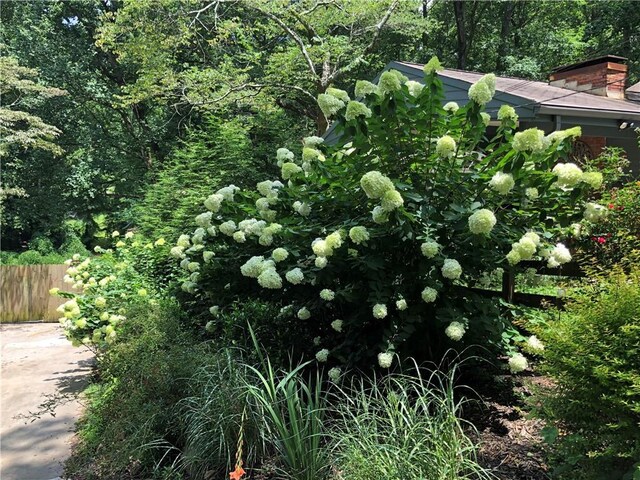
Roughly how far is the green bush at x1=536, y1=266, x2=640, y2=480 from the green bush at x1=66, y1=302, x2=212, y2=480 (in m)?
2.19

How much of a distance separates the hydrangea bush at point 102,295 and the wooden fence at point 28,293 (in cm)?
800

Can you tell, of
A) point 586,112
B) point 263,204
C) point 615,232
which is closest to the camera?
point 615,232

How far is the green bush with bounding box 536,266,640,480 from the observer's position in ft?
6.15

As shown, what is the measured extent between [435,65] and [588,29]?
18.9 meters

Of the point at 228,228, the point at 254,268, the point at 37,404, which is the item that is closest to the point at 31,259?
the point at 37,404

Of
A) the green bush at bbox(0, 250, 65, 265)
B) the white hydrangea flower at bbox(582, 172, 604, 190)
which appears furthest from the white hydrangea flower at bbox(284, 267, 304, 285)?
the green bush at bbox(0, 250, 65, 265)

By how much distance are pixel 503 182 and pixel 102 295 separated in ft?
14.1

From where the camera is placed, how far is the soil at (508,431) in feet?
8.14

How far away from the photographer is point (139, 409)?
3.21m

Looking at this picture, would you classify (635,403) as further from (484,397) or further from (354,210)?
(354,210)

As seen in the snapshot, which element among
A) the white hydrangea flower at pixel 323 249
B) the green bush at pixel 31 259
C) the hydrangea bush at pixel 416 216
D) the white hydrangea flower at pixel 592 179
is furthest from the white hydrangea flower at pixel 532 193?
the green bush at pixel 31 259

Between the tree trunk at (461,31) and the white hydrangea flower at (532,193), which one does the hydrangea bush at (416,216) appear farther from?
the tree trunk at (461,31)

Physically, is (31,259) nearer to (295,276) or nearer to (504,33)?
(295,276)

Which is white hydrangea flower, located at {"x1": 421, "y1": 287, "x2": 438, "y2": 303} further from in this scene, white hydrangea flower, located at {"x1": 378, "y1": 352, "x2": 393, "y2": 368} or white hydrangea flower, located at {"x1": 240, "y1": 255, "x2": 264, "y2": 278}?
white hydrangea flower, located at {"x1": 240, "y1": 255, "x2": 264, "y2": 278}
